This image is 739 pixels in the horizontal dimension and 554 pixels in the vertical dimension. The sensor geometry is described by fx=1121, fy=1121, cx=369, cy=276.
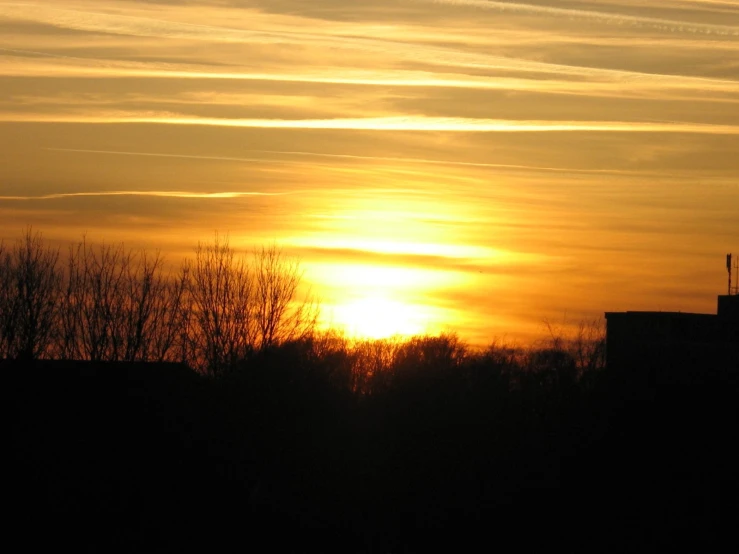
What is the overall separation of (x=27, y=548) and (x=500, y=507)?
17.8m

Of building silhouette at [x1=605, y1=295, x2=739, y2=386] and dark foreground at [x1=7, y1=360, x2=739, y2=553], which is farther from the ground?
building silhouette at [x1=605, y1=295, x2=739, y2=386]

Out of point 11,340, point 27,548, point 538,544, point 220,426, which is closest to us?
point 27,548

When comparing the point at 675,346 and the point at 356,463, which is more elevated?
the point at 675,346

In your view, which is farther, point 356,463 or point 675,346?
point 675,346

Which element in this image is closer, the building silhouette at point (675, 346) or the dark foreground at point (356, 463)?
the dark foreground at point (356, 463)

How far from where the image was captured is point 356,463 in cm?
4634

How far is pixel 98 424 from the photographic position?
140 feet

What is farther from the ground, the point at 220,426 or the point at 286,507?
the point at 220,426

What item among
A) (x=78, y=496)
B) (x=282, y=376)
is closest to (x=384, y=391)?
(x=282, y=376)

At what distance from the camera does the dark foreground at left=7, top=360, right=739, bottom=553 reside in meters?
38.8

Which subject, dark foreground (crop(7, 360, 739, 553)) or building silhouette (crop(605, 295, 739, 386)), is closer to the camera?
dark foreground (crop(7, 360, 739, 553))

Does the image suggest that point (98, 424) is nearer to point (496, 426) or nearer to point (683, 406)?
point (496, 426)

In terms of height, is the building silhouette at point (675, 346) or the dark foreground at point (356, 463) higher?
the building silhouette at point (675, 346)

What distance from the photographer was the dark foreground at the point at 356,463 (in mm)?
38844
